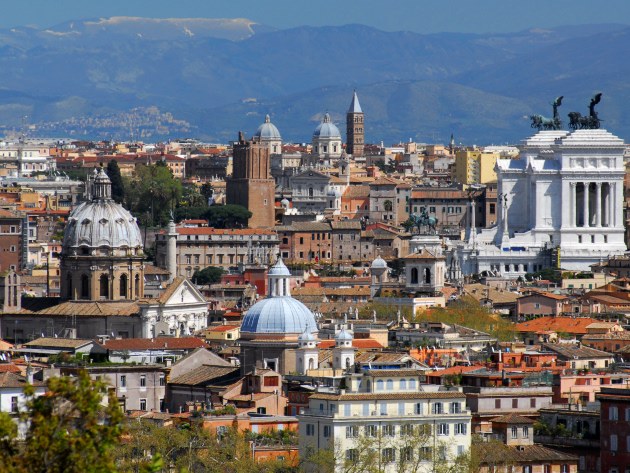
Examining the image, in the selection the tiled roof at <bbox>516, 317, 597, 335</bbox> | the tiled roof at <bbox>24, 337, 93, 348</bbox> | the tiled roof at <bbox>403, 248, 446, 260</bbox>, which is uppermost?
the tiled roof at <bbox>403, 248, 446, 260</bbox>

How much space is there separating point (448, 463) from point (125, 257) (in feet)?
156

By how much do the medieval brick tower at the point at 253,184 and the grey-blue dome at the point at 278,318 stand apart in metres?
79.9

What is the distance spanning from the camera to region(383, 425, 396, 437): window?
48.2 metres

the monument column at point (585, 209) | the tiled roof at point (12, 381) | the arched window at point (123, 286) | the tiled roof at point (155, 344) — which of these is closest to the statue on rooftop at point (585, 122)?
the monument column at point (585, 209)

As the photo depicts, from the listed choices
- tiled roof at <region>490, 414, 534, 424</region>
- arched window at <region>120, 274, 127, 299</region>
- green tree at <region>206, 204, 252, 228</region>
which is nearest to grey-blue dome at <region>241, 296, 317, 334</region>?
tiled roof at <region>490, 414, 534, 424</region>

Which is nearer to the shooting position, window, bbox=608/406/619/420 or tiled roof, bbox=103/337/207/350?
window, bbox=608/406/619/420

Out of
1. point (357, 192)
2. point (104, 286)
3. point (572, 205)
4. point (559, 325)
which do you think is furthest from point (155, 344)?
point (357, 192)

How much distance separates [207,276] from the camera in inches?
4892

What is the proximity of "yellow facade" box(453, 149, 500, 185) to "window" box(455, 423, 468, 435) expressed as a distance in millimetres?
136725

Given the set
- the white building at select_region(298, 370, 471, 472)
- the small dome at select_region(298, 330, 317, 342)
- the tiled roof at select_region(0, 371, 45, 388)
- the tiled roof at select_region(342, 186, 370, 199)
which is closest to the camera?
the white building at select_region(298, 370, 471, 472)

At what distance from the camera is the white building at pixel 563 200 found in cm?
12962

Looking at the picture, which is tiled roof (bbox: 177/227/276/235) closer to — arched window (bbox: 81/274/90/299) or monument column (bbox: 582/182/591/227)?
monument column (bbox: 582/182/591/227)

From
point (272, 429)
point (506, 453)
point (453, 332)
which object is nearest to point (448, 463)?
point (506, 453)

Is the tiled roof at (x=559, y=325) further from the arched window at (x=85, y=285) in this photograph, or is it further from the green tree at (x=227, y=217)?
the green tree at (x=227, y=217)
